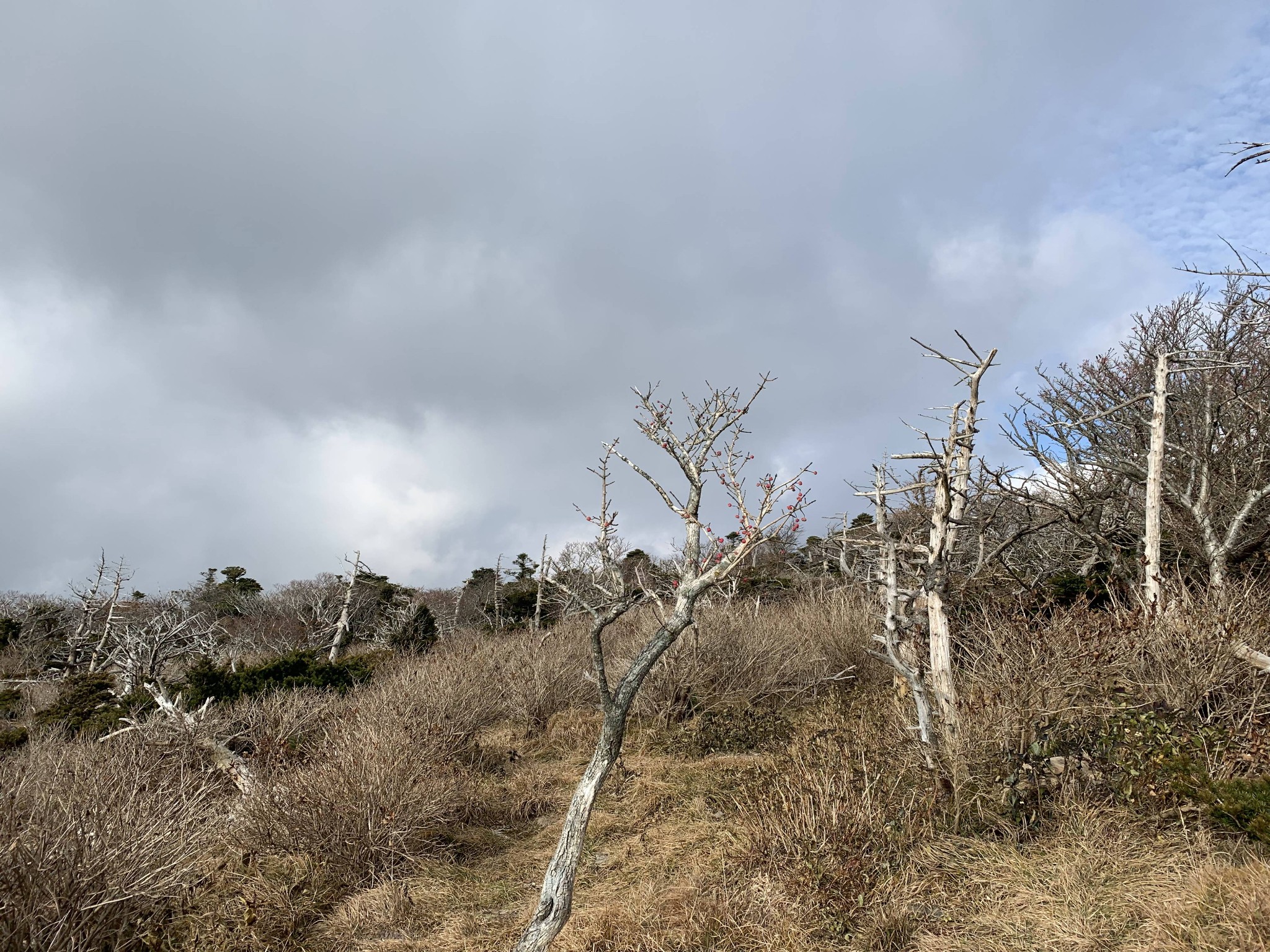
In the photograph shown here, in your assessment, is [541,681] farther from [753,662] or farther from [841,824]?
[841,824]

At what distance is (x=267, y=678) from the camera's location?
1224cm

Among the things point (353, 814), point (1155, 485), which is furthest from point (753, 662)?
point (353, 814)

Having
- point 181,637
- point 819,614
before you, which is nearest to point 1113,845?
point 819,614

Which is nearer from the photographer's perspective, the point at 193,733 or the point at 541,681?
the point at 193,733

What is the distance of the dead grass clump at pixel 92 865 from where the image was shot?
363cm

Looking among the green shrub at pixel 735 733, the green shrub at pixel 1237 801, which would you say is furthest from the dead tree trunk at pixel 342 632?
the green shrub at pixel 1237 801

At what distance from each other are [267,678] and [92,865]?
30.0ft

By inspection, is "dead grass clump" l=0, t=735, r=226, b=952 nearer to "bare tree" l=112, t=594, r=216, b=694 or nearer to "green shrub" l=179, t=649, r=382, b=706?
"green shrub" l=179, t=649, r=382, b=706

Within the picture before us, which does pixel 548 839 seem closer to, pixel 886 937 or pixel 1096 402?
pixel 886 937

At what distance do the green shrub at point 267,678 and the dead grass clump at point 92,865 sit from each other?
7049mm

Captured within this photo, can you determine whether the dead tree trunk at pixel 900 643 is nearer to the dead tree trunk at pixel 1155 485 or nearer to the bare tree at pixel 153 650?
the dead tree trunk at pixel 1155 485

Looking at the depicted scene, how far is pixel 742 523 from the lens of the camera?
14.8 feet

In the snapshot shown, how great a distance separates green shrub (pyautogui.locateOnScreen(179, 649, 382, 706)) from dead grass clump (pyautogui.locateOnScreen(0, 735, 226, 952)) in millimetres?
7049

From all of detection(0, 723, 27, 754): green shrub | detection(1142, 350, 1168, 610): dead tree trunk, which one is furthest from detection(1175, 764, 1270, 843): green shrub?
detection(0, 723, 27, 754): green shrub
